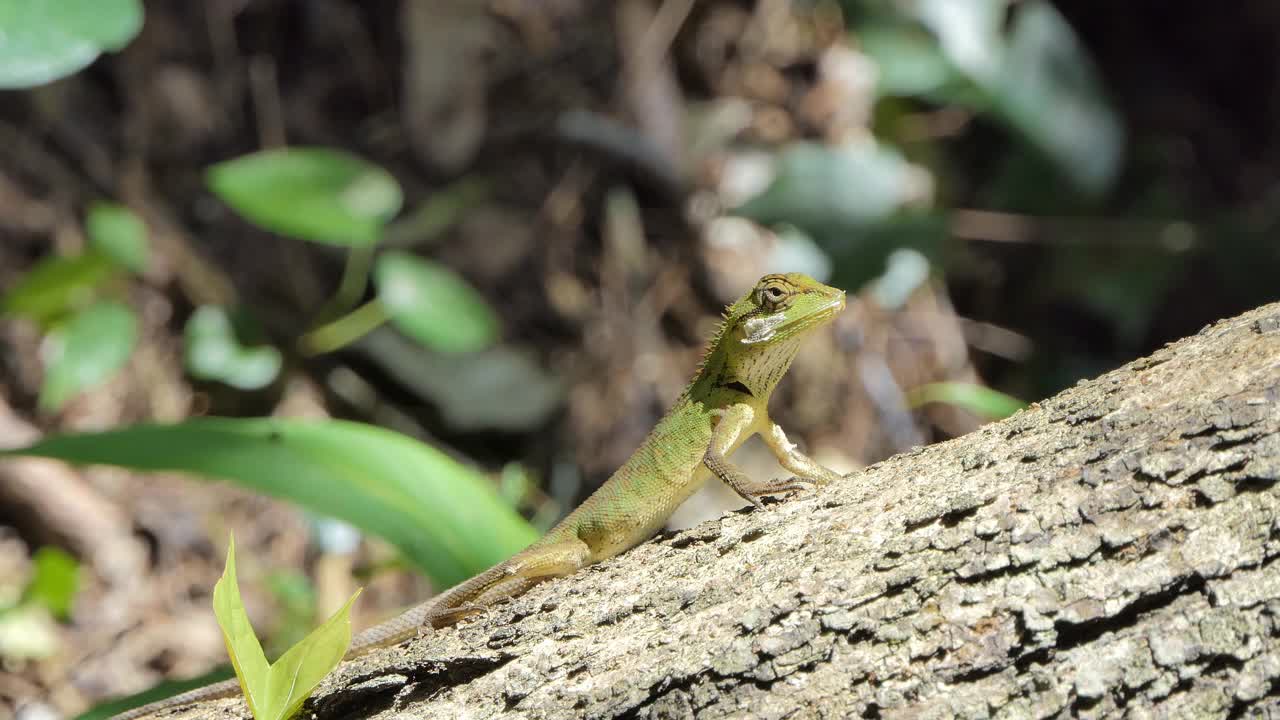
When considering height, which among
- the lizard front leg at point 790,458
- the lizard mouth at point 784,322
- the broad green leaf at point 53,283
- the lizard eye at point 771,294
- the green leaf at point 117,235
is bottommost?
the lizard front leg at point 790,458

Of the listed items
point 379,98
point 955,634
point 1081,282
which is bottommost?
point 955,634

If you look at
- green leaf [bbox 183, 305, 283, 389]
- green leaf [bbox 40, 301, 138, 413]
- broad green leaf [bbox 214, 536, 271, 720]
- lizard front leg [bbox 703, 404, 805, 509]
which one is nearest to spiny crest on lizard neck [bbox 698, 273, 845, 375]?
lizard front leg [bbox 703, 404, 805, 509]

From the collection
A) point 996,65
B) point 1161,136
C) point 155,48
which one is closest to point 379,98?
point 155,48

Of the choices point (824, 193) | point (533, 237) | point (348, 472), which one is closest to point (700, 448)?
point (348, 472)

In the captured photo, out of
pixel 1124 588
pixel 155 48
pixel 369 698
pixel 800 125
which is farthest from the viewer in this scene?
pixel 800 125

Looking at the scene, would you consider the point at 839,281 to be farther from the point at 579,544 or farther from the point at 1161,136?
the point at 1161,136

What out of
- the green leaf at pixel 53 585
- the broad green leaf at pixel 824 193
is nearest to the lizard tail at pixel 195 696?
the green leaf at pixel 53 585

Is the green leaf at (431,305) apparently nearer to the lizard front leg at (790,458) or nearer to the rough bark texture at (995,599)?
the lizard front leg at (790,458)
